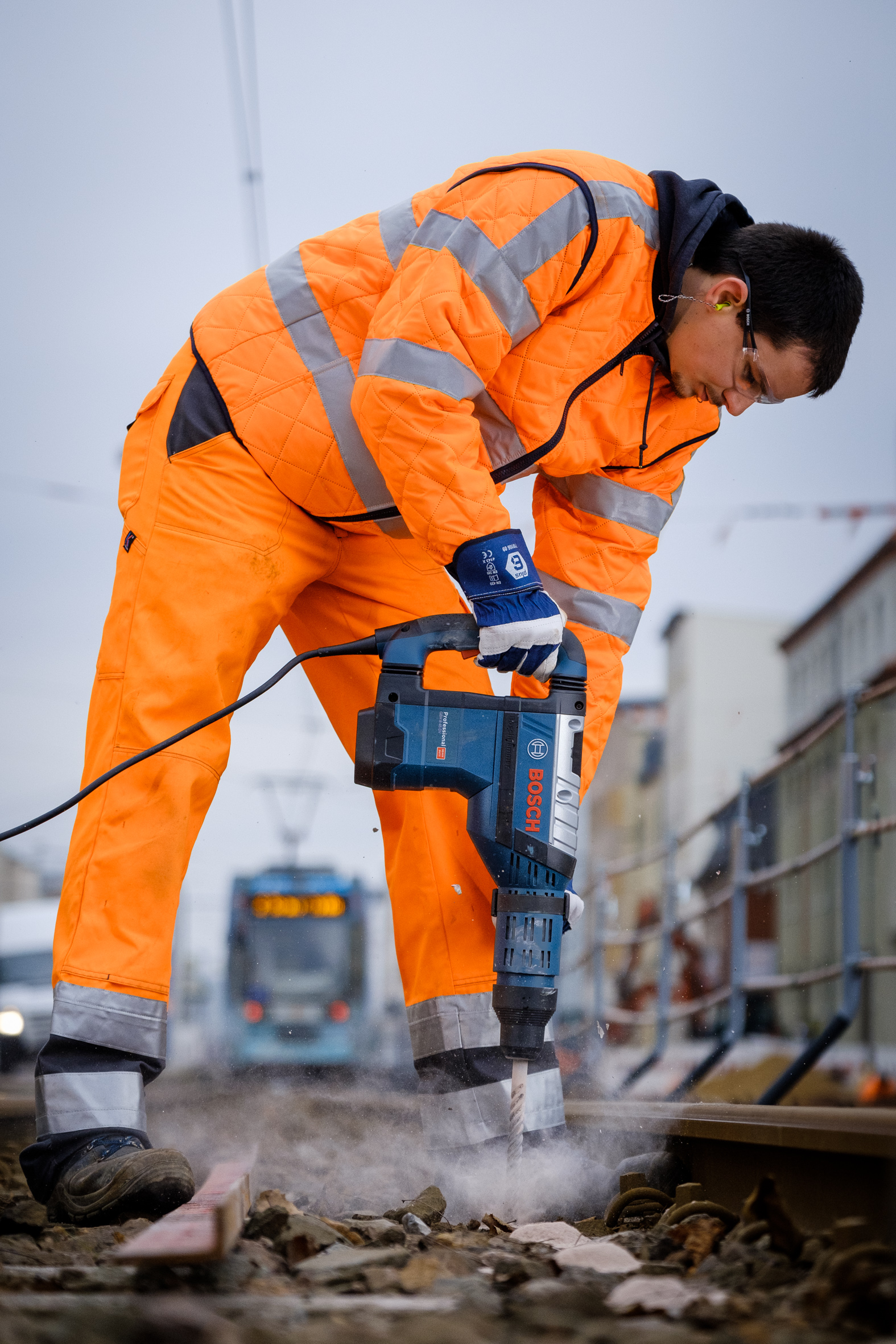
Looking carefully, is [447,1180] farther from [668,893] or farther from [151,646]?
[668,893]

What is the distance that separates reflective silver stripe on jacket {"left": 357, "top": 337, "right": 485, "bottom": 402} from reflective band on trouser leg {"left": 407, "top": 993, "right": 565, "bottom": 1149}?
110cm

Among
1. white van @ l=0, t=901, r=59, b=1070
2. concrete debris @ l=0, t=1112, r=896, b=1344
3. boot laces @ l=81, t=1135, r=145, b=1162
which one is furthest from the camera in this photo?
white van @ l=0, t=901, r=59, b=1070

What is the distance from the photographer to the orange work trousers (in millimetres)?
1903

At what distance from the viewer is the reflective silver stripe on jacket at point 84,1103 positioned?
1791 millimetres

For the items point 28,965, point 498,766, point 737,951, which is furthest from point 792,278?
point 28,965

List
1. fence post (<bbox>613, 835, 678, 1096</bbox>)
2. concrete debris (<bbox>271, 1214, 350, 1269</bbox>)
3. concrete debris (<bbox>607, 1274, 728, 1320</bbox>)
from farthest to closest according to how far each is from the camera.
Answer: fence post (<bbox>613, 835, 678, 1096</bbox>), concrete debris (<bbox>271, 1214, 350, 1269</bbox>), concrete debris (<bbox>607, 1274, 728, 1320</bbox>)

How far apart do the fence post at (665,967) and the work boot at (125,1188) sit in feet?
11.2

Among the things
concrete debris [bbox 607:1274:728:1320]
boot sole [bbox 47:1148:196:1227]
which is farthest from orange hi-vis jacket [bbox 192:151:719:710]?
concrete debris [bbox 607:1274:728:1320]

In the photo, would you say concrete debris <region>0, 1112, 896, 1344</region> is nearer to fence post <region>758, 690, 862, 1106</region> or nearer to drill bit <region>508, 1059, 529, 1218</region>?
drill bit <region>508, 1059, 529, 1218</region>

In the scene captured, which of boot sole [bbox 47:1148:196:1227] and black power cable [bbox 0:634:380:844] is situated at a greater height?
black power cable [bbox 0:634:380:844]

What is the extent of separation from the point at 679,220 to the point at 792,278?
22cm

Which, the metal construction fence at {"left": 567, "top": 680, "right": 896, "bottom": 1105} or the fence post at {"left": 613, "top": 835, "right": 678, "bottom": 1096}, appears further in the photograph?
the fence post at {"left": 613, "top": 835, "right": 678, "bottom": 1096}

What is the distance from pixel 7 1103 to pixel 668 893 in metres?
3.26

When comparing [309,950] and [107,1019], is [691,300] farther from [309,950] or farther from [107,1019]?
[309,950]
